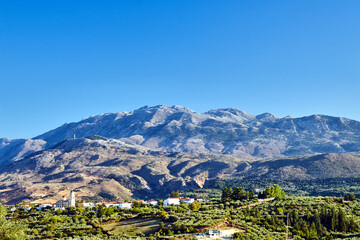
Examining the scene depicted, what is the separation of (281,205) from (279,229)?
1450 centimetres

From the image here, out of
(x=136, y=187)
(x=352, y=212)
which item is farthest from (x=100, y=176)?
(x=352, y=212)

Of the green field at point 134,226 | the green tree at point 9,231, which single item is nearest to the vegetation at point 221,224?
the green field at point 134,226

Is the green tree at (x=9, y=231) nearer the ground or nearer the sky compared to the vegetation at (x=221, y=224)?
nearer the sky

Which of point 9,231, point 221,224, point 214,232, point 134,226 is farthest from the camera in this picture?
point 134,226

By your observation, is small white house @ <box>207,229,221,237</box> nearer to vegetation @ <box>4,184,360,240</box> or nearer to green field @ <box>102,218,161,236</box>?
vegetation @ <box>4,184,360,240</box>

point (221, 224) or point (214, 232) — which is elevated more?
point (221, 224)

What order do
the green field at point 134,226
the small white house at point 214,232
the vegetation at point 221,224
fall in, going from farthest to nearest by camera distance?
the green field at point 134,226, the vegetation at point 221,224, the small white house at point 214,232

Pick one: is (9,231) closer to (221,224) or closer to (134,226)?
(134,226)

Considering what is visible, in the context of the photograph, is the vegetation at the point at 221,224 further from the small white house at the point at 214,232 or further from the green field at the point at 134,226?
the small white house at the point at 214,232

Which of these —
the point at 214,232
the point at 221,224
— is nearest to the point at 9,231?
the point at 214,232

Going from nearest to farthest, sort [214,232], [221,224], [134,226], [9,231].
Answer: [9,231] < [214,232] < [221,224] < [134,226]

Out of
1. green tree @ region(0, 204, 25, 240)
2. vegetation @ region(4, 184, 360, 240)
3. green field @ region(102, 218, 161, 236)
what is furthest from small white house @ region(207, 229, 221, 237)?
green tree @ region(0, 204, 25, 240)

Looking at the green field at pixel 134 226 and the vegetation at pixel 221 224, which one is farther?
the green field at pixel 134 226

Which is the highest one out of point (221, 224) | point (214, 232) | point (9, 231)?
point (9, 231)
